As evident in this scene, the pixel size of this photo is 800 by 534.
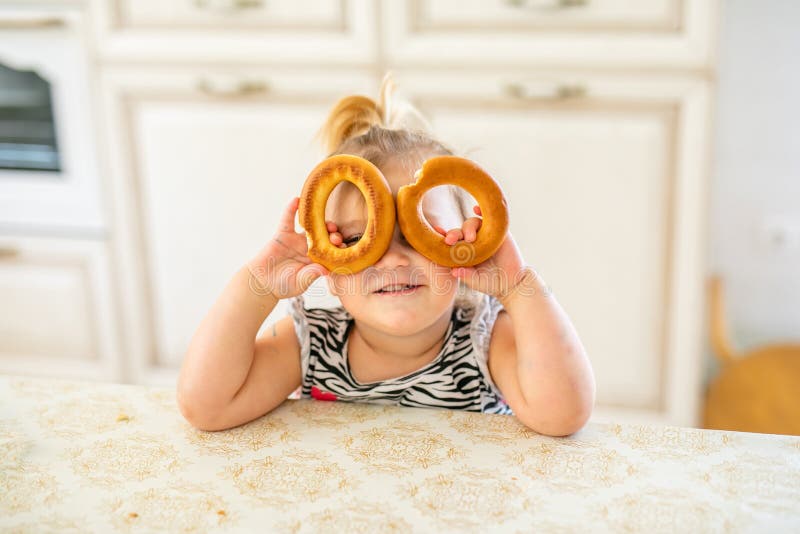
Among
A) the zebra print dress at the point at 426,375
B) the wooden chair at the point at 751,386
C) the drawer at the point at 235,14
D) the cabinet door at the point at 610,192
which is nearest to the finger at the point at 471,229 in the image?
the zebra print dress at the point at 426,375

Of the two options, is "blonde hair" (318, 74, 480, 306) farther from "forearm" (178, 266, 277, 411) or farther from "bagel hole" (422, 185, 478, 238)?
"forearm" (178, 266, 277, 411)

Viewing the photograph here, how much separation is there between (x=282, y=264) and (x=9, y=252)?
4.73ft

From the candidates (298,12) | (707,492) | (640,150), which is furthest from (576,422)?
(298,12)

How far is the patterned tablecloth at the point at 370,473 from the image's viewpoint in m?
0.52

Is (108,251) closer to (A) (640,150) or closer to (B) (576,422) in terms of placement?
(A) (640,150)

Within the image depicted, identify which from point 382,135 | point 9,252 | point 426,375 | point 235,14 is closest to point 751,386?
point 426,375

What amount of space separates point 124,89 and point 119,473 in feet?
4.45

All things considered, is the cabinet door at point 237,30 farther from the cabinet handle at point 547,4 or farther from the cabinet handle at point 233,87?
the cabinet handle at point 547,4

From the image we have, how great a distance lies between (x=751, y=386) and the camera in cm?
176

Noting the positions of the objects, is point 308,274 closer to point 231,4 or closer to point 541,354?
point 541,354

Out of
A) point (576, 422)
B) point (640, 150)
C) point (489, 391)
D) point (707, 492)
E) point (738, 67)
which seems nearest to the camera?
point (707, 492)

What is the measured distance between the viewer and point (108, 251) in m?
1.87

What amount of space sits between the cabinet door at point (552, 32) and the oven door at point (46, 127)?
747mm

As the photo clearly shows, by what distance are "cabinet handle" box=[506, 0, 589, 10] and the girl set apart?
25.4 inches
